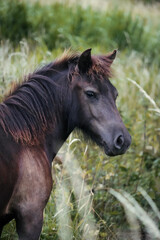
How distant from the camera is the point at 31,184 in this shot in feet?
8.51

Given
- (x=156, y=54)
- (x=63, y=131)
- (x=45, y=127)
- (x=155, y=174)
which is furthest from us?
(x=156, y=54)

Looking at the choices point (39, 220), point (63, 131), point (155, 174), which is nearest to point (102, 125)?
point (63, 131)

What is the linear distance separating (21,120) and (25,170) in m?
0.35

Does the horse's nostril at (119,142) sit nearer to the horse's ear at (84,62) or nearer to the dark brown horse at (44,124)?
the dark brown horse at (44,124)

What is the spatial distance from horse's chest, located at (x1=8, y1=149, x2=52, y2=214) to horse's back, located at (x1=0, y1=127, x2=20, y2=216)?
0.17 ft

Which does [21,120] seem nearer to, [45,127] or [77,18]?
[45,127]

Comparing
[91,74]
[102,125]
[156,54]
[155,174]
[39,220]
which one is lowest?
[156,54]

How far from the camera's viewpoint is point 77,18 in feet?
35.3

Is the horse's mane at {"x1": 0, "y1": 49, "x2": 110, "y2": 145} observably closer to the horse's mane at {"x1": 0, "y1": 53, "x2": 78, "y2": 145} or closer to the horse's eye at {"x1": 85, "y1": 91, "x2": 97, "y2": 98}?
the horse's mane at {"x1": 0, "y1": 53, "x2": 78, "y2": 145}

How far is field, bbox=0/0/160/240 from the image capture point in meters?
3.34

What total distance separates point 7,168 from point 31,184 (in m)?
0.22

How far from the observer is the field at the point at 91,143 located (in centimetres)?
334

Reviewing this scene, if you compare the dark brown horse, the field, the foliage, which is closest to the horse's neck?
the dark brown horse

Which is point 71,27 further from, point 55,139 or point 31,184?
point 31,184
